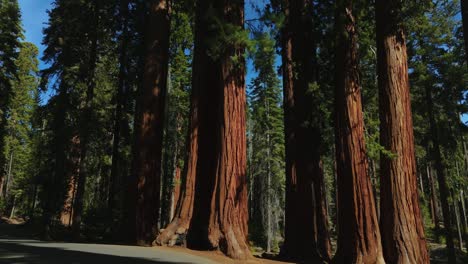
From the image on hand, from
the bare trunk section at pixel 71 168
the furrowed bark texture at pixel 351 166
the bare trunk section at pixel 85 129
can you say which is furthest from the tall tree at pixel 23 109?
the furrowed bark texture at pixel 351 166

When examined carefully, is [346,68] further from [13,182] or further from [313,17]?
[13,182]

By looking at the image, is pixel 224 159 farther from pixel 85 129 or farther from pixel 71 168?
pixel 71 168

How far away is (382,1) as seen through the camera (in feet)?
28.6

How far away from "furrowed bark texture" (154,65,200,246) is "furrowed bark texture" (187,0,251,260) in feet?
0.39

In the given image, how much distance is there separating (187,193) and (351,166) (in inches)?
143

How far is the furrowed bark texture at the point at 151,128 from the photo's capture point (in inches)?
336

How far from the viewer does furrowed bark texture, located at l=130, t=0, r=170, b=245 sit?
855 cm

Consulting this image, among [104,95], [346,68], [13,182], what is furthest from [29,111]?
[346,68]

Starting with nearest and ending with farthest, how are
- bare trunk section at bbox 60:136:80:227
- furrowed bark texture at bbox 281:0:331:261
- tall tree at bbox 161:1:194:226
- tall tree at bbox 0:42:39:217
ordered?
furrowed bark texture at bbox 281:0:331:261 → bare trunk section at bbox 60:136:80:227 → tall tree at bbox 161:1:194:226 → tall tree at bbox 0:42:39:217

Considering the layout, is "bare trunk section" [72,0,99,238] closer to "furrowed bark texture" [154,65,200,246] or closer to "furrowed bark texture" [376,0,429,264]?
"furrowed bark texture" [154,65,200,246]

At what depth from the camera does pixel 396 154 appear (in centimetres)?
766

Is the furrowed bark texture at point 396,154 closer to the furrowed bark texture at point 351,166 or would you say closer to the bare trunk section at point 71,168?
the furrowed bark texture at point 351,166

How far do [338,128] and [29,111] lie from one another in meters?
42.2

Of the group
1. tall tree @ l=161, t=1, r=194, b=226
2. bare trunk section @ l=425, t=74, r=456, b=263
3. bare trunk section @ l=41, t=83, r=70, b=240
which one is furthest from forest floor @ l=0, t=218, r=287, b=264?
bare trunk section @ l=425, t=74, r=456, b=263
